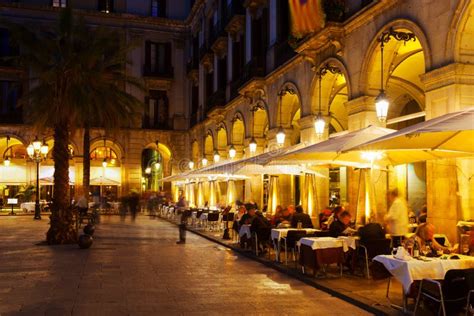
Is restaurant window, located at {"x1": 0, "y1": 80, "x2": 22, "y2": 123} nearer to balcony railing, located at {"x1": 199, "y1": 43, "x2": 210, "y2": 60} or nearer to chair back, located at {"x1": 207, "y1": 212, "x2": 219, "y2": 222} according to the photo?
balcony railing, located at {"x1": 199, "y1": 43, "x2": 210, "y2": 60}

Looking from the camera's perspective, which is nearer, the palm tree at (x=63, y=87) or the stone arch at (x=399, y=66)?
the stone arch at (x=399, y=66)

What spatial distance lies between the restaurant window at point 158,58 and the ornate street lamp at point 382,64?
3172cm

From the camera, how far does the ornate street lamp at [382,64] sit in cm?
1345

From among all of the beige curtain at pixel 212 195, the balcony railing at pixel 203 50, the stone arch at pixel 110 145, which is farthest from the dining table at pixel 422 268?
the stone arch at pixel 110 145

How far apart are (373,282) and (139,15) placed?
37768 mm

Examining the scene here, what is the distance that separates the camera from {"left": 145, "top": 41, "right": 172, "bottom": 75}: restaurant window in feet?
148

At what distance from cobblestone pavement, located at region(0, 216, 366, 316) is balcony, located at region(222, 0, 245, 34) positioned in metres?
15.3

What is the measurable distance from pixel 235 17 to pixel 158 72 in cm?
1750

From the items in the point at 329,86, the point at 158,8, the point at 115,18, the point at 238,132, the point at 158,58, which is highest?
the point at 158,8

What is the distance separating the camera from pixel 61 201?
18.7 metres

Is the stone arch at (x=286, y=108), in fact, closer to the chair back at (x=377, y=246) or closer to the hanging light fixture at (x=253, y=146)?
the hanging light fixture at (x=253, y=146)

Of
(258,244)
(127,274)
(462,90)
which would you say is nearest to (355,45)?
(462,90)

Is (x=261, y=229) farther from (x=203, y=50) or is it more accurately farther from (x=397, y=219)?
(x=203, y=50)

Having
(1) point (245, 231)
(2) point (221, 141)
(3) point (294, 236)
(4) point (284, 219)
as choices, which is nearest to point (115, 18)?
(2) point (221, 141)
